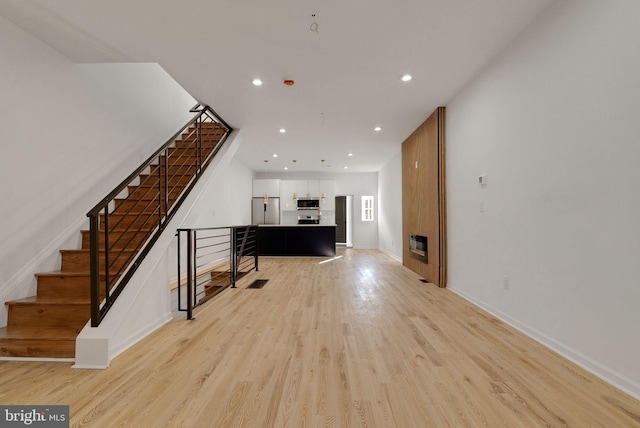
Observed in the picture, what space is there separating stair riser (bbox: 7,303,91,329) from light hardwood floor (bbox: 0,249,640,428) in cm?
36

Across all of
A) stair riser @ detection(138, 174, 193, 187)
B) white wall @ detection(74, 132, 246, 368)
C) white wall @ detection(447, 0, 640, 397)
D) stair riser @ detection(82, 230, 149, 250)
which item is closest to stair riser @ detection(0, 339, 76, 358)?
white wall @ detection(74, 132, 246, 368)

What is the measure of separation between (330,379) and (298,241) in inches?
242

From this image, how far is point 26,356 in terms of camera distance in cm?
201

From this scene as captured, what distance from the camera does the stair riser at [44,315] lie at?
2.23 m

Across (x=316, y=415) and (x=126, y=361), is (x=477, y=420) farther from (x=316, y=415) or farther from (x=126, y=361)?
(x=126, y=361)

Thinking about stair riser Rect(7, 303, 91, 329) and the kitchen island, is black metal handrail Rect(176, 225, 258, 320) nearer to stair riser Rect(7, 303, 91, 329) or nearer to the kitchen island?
the kitchen island

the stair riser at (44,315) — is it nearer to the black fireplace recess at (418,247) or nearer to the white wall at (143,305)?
the white wall at (143,305)

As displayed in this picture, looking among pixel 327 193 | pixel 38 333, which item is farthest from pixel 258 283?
Result: pixel 327 193

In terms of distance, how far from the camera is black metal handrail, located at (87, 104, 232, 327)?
2.02 metres

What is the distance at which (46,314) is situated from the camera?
2.25m

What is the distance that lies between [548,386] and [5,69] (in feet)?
15.3

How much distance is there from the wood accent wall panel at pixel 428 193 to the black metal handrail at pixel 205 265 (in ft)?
10.1

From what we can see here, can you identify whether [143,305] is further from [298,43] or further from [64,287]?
[298,43]

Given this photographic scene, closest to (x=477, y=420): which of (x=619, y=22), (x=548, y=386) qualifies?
(x=548, y=386)
